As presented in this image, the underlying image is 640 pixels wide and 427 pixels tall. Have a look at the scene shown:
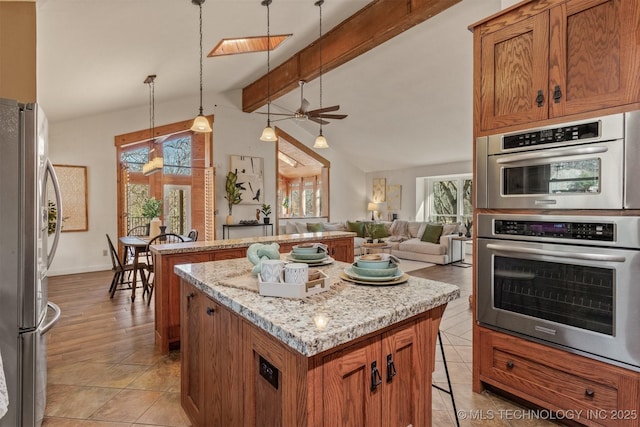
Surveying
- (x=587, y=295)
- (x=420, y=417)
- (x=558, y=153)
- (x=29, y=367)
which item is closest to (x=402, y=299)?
(x=420, y=417)

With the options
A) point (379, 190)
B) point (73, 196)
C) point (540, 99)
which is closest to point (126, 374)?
point (540, 99)

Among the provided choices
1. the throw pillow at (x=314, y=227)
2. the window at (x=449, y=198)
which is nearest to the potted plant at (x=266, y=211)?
the throw pillow at (x=314, y=227)

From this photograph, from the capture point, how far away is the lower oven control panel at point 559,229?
5.24ft

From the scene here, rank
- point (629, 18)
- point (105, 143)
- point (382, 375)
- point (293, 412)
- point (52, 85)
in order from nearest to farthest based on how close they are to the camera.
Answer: point (293, 412) → point (382, 375) → point (629, 18) → point (52, 85) → point (105, 143)

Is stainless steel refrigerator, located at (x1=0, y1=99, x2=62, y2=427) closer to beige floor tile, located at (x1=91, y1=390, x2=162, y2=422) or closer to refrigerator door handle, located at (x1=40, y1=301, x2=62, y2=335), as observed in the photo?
refrigerator door handle, located at (x1=40, y1=301, x2=62, y2=335)

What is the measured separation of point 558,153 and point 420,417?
1.49m

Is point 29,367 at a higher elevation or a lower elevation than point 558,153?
lower

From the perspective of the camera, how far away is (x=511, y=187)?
194cm

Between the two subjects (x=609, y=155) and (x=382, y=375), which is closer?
(x=382, y=375)

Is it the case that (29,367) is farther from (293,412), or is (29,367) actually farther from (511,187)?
(511,187)

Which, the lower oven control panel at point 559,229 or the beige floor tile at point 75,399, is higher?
the lower oven control panel at point 559,229

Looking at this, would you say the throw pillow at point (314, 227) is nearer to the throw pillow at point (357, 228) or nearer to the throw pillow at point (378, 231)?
the throw pillow at point (357, 228)

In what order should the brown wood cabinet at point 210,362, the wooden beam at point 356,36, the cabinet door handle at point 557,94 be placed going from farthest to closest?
the wooden beam at point 356,36 → the cabinet door handle at point 557,94 → the brown wood cabinet at point 210,362

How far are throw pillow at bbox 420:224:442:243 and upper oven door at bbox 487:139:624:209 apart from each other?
525 cm
